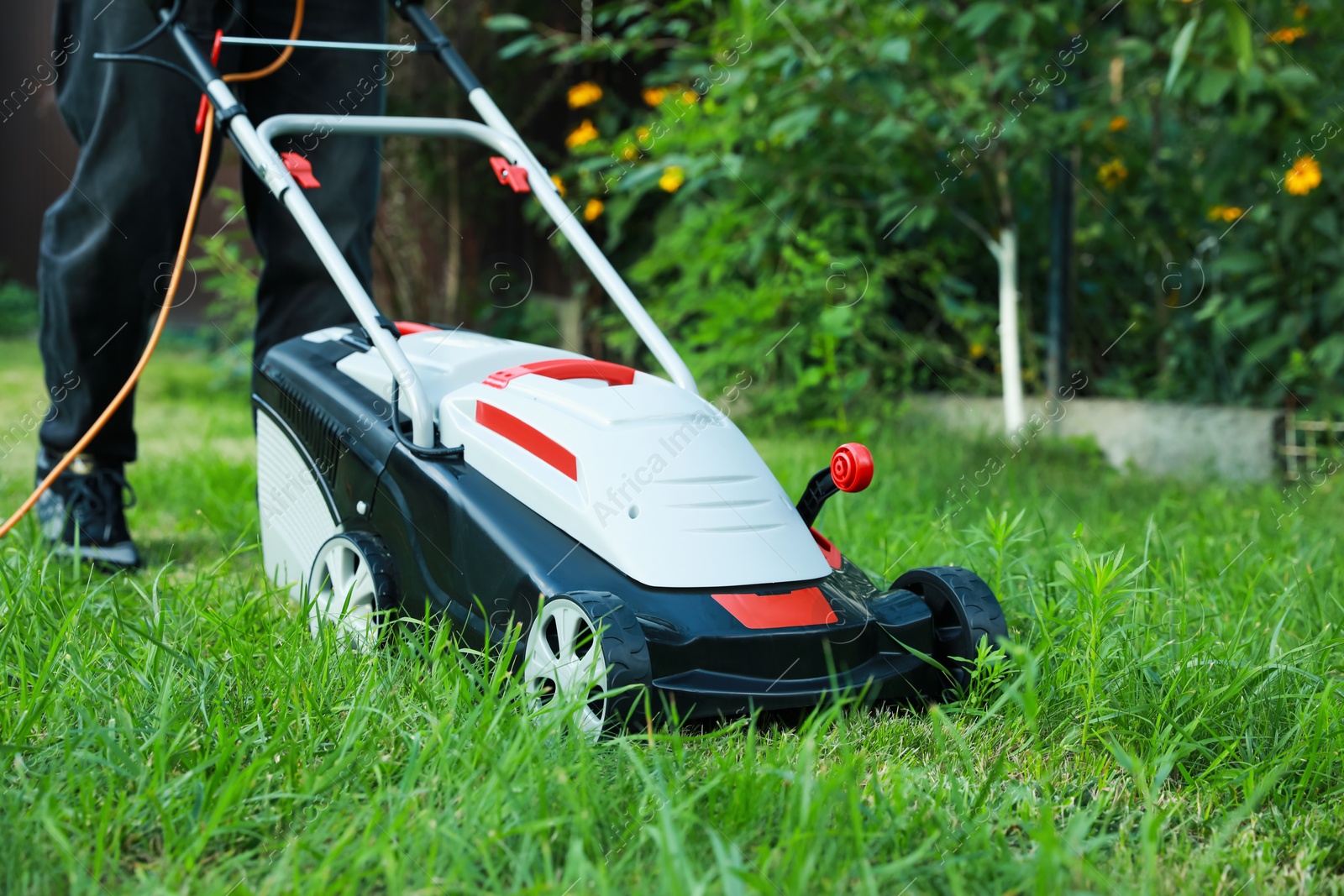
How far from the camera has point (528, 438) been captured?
1364mm

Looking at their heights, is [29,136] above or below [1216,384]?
above

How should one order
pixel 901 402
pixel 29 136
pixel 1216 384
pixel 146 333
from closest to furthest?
pixel 146 333 < pixel 1216 384 < pixel 901 402 < pixel 29 136

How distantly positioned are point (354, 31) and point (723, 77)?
127 cm

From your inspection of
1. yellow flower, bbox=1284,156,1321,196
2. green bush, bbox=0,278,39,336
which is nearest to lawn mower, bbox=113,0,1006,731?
yellow flower, bbox=1284,156,1321,196

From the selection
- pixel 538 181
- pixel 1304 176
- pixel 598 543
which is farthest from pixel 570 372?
pixel 1304 176

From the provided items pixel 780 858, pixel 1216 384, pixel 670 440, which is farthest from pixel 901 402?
pixel 780 858

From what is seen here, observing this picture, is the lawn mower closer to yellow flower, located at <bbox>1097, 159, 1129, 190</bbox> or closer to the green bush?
yellow flower, located at <bbox>1097, 159, 1129, 190</bbox>

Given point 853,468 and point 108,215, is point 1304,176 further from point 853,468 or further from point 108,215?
point 108,215

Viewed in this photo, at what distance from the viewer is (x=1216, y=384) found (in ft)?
11.2

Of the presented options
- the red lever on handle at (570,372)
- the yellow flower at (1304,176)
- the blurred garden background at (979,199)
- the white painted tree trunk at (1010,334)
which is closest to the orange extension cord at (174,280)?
the red lever on handle at (570,372)

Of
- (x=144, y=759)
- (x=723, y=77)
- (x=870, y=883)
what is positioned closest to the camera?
(x=870, y=883)

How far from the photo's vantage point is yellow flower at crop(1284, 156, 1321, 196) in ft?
9.50

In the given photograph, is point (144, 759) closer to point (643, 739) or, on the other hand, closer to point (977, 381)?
point (643, 739)

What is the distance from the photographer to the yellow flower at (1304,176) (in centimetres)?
289
